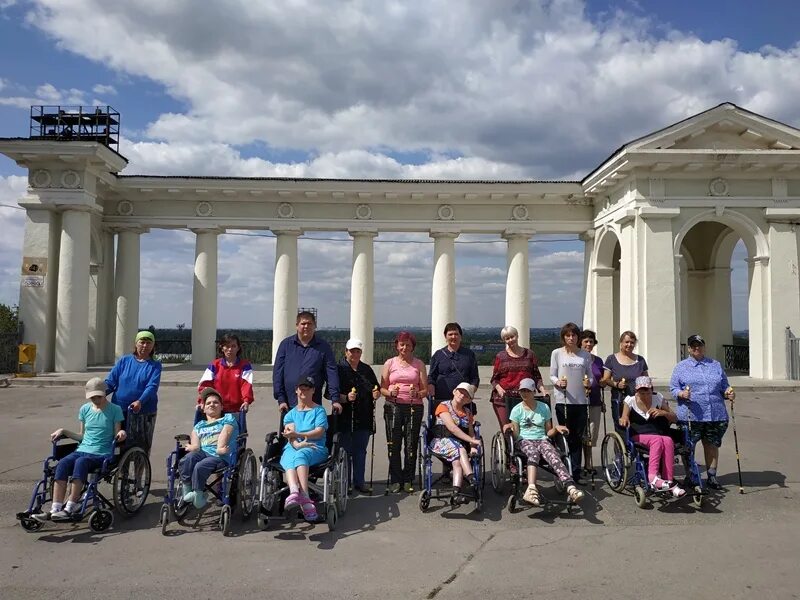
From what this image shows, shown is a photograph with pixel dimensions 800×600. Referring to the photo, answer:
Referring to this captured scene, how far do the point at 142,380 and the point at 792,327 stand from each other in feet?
56.5

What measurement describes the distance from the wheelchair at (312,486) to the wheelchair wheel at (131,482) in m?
1.27

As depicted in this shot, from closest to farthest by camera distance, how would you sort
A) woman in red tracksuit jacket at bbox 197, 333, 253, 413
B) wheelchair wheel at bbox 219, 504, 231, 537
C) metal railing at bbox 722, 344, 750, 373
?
wheelchair wheel at bbox 219, 504, 231, 537
woman in red tracksuit jacket at bbox 197, 333, 253, 413
metal railing at bbox 722, 344, 750, 373

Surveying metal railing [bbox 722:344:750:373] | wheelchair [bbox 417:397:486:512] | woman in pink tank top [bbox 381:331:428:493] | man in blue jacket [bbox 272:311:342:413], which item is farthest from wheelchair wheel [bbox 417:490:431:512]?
metal railing [bbox 722:344:750:373]

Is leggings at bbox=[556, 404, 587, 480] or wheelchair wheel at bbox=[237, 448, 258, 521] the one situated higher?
leggings at bbox=[556, 404, 587, 480]

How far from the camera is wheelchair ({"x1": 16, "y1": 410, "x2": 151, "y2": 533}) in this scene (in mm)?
5246

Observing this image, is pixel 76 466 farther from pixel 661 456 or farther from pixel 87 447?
pixel 661 456

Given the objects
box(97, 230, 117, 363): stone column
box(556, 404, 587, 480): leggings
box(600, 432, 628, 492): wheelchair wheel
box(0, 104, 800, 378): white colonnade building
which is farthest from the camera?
box(97, 230, 117, 363): stone column

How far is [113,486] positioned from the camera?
543 cm

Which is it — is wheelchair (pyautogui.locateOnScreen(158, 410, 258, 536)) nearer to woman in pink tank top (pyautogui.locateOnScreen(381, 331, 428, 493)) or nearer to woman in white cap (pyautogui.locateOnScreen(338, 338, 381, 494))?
woman in white cap (pyautogui.locateOnScreen(338, 338, 381, 494))

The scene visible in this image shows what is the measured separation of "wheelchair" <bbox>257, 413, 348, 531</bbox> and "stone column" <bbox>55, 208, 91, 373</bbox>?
14393 millimetres

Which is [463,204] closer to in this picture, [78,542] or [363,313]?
[363,313]

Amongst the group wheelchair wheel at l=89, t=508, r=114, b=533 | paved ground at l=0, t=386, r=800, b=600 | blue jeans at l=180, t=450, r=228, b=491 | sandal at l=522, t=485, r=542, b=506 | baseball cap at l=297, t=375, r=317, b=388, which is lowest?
paved ground at l=0, t=386, r=800, b=600

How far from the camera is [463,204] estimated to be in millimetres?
20375

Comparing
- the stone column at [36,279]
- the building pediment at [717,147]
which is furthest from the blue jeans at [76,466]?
the building pediment at [717,147]
